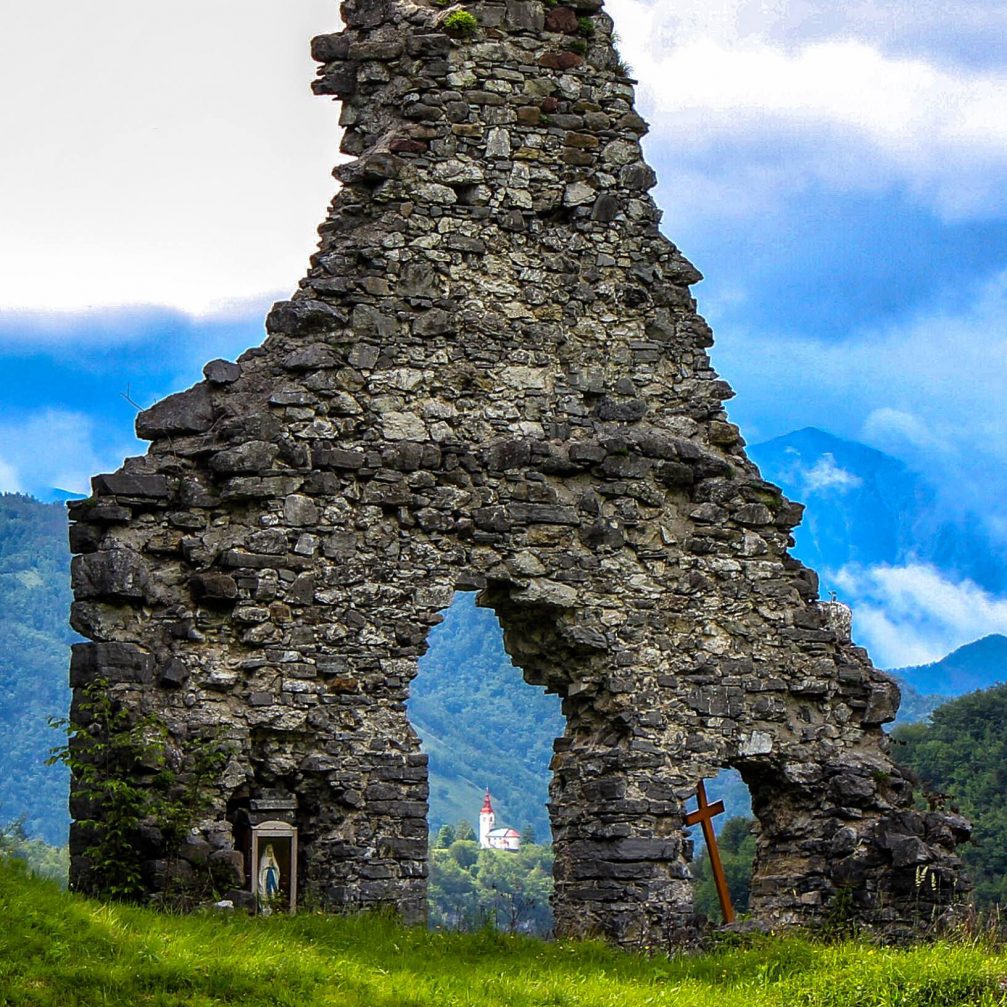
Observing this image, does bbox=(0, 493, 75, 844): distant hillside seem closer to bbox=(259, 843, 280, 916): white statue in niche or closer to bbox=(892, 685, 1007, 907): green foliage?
bbox=(892, 685, 1007, 907): green foliage

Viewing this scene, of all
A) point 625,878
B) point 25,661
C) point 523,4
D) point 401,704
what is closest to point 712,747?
point 625,878

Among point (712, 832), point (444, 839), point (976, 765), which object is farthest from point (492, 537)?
point (444, 839)

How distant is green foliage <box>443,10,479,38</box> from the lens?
14961mm

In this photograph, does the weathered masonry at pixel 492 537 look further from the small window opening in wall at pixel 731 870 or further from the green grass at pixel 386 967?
the small window opening in wall at pixel 731 870

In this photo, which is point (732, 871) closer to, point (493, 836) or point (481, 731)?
point (493, 836)

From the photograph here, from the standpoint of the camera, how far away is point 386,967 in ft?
39.7

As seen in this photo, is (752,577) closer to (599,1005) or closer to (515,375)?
(515,375)

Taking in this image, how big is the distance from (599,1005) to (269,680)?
374 centimetres

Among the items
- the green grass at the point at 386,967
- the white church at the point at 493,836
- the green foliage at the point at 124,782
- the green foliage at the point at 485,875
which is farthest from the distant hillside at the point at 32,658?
the green grass at the point at 386,967

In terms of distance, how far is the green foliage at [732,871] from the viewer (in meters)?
27.3

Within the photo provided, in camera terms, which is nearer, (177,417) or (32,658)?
(177,417)

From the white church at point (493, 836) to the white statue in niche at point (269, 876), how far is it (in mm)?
51577

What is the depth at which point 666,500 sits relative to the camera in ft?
50.0

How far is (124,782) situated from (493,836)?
6128 centimetres
